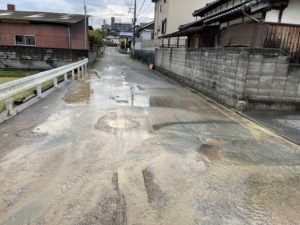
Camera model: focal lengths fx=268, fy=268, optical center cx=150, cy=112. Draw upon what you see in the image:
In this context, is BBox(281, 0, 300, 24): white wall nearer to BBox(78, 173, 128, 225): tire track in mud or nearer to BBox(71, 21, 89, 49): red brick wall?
BBox(78, 173, 128, 225): tire track in mud

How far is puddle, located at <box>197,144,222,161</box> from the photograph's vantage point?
4310 millimetres

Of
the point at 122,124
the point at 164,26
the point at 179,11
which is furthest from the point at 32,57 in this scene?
the point at 122,124

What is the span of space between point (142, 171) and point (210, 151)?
1.47m

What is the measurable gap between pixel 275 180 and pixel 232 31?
718 cm

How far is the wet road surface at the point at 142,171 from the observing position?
2758 mm

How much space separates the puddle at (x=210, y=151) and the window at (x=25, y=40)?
23.5 m

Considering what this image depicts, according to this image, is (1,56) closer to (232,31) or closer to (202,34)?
(202,34)

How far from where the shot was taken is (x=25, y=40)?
945 inches

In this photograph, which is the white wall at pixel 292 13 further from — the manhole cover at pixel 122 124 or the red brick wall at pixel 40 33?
the red brick wall at pixel 40 33

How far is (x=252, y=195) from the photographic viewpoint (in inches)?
126

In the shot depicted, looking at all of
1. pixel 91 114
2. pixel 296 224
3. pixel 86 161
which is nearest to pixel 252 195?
pixel 296 224

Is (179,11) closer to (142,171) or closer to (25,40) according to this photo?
(25,40)

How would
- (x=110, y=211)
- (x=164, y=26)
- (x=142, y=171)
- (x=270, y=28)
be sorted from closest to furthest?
1. (x=110, y=211)
2. (x=142, y=171)
3. (x=270, y=28)
4. (x=164, y=26)

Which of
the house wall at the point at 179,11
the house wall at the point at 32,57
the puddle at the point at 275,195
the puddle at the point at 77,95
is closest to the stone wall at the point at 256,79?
the puddle at the point at 275,195
